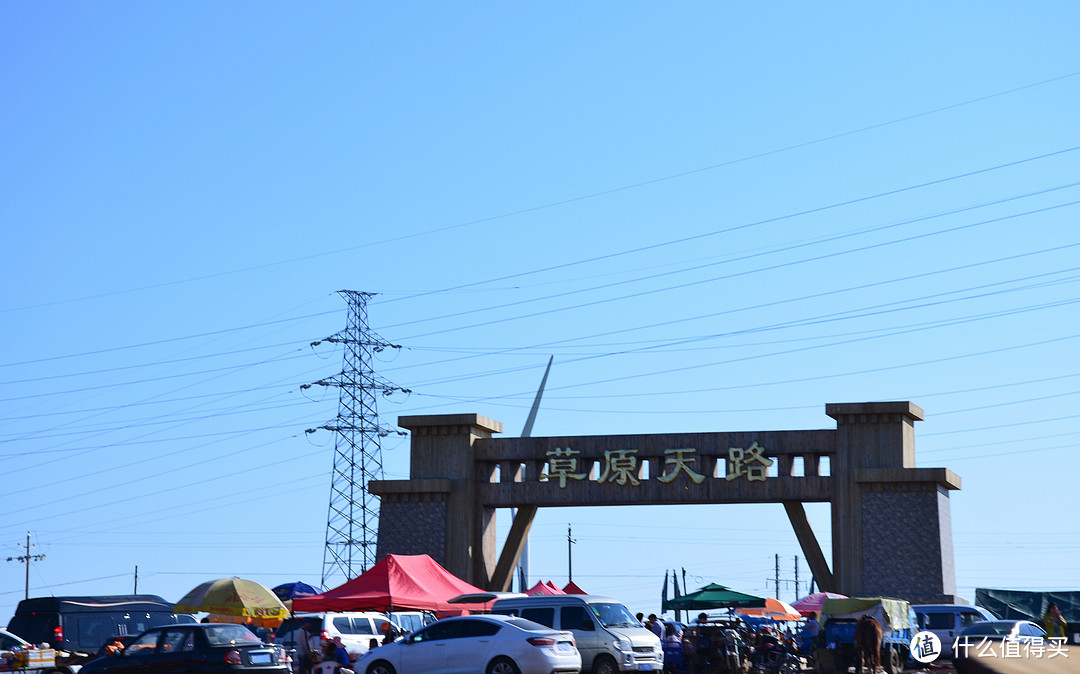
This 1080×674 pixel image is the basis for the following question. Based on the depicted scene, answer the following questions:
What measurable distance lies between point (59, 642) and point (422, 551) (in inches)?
441

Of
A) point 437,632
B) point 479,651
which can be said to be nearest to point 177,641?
point 437,632

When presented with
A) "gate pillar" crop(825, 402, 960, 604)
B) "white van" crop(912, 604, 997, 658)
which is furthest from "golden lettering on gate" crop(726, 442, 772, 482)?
"white van" crop(912, 604, 997, 658)

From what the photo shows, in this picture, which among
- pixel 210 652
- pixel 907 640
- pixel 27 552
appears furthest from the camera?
pixel 27 552

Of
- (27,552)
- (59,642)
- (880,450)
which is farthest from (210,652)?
(27,552)

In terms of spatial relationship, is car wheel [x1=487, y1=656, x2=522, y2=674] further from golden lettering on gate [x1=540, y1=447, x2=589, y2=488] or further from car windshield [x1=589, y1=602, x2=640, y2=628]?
golden lettering on gate [x1=540, y1=447, x2=589, y2=488]

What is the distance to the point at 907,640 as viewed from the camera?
83.6 feet

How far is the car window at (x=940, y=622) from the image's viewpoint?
90.3 feet

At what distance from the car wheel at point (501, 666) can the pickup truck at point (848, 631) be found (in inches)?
282

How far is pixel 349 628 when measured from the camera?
24.7 metres

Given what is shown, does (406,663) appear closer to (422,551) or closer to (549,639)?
(549,639)

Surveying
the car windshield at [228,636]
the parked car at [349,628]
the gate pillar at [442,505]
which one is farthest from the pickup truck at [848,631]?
the gate pillar at [442,505]

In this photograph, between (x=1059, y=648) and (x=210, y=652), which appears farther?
(x=210, y=652)

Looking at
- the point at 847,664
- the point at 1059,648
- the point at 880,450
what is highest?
the point at 880,450

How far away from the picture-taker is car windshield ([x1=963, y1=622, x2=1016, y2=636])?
24.9 meters
